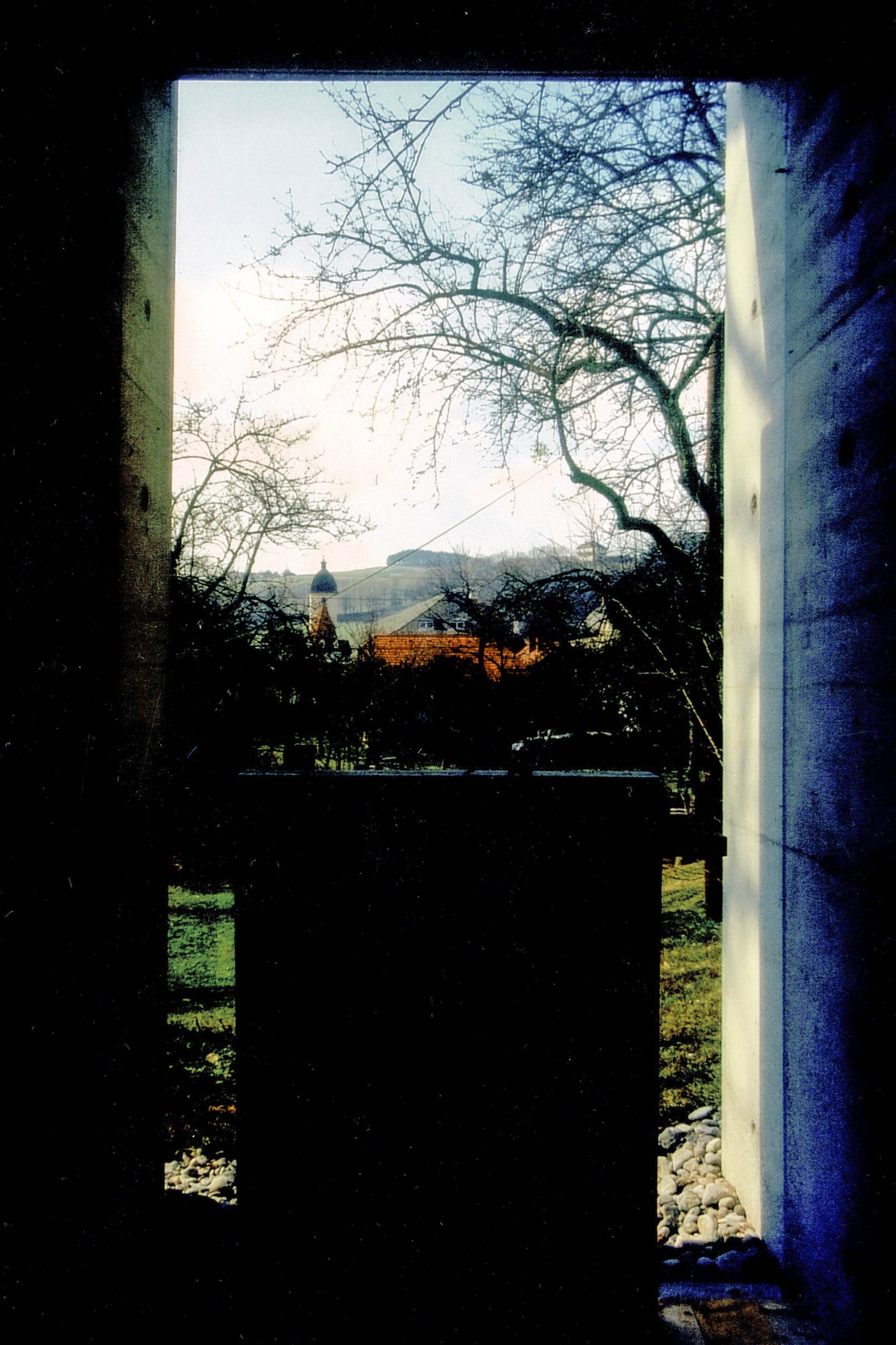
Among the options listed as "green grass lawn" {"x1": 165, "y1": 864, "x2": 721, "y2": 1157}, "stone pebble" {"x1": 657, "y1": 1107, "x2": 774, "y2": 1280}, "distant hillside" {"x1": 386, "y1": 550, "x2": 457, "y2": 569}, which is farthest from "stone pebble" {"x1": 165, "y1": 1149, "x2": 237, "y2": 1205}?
"distant hillside" {"x1": 386, "y1": 550, "x2": 457, "y2": 569}

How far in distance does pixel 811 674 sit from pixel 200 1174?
2.76 metres

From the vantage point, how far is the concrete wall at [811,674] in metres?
1.44

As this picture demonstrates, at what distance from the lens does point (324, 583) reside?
347cm

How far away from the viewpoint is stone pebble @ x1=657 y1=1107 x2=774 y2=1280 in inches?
78.3

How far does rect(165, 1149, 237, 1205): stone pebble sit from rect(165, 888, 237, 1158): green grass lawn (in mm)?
71

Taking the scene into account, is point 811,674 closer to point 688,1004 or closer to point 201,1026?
point 688,1004

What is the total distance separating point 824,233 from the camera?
1692mm

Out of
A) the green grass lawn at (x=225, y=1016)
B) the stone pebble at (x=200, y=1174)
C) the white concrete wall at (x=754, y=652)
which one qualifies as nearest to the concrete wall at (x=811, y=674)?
the white concrete wall at (x=754, y=652)

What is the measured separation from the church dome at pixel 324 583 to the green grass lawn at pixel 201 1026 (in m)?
1.46

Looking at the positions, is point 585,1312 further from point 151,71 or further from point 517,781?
point 151,71

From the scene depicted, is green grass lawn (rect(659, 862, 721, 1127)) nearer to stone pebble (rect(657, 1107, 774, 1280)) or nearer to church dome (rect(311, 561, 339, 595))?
stone pebble (rect(657, 1107, 774, 1280))

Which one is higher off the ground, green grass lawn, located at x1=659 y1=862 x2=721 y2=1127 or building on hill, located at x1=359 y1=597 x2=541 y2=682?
building on hill, located at x1=359 y1=597 x2=541 y2=682

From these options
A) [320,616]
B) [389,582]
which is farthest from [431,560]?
[320,616]

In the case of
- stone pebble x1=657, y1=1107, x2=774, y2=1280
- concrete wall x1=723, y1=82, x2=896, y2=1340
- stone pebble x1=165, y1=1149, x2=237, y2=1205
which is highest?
concrete wall x1=723, y1=82, x2=896, y2=1340
